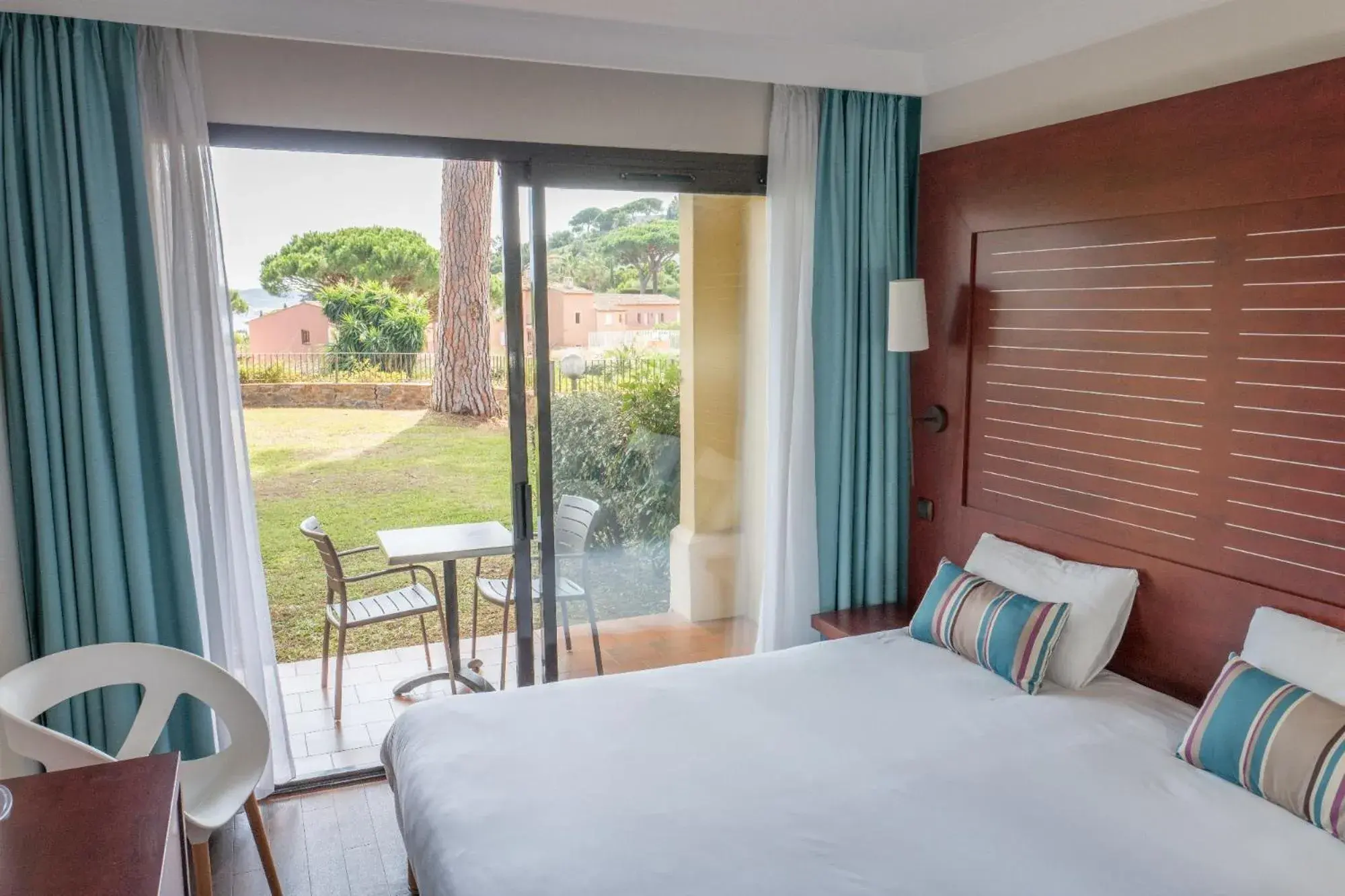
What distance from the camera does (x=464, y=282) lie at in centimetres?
624

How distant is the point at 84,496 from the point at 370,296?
443 cm

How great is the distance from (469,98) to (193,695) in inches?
78.0

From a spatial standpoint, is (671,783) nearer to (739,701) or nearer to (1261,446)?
(739,701)

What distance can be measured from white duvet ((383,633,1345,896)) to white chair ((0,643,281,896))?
0.37m

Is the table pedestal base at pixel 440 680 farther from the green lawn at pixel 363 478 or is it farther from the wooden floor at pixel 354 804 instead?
the green lawn at pixel 363 478

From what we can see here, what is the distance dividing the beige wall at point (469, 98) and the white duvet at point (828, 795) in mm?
1820

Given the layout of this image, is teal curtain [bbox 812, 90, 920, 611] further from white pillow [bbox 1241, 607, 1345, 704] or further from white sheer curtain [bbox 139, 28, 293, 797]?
white sheer curtain [bbox 139, 28, 293, 797]

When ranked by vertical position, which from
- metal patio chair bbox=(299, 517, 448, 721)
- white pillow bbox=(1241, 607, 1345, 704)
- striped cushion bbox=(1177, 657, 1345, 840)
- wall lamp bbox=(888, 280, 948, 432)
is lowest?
metal patio chair bbox=(299, 517, 448, 721)

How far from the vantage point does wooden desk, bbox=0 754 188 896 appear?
4.87 feet

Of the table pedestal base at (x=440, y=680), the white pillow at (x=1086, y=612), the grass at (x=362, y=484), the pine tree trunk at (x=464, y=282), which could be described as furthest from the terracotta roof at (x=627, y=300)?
the grass at (x=362, y=484)

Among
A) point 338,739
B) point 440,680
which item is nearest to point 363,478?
point 440,680

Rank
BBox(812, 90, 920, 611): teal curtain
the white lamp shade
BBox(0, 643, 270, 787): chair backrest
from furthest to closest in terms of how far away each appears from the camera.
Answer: BBox(812, 90, 920, 611): teal curtain < the white lamp shade < BBox(0, 643, 270, 787): chair backrest

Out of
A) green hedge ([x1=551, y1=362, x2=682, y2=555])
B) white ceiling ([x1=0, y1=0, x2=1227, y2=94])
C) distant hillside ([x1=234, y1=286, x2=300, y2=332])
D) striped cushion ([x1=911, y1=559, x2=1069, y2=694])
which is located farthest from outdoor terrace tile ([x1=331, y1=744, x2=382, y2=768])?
distant hillside ([x1=234, y1=286, x2=300, y2=332])

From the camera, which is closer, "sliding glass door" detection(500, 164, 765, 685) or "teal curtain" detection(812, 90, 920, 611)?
"sliding glass door" detection(500, 164, 765, 685)
